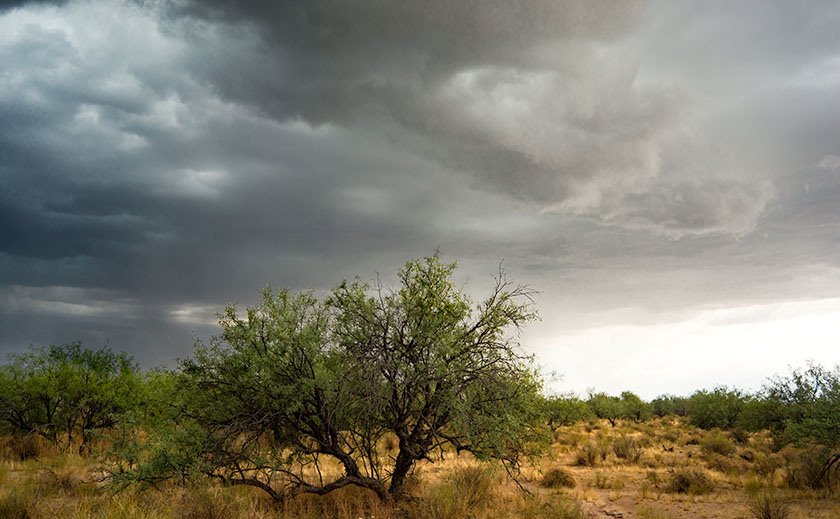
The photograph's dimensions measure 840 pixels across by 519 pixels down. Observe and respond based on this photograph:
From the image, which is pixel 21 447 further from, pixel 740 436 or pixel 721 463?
pixel 740 436

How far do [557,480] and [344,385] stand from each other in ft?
43.8

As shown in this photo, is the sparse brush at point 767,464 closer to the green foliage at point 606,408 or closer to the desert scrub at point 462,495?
the desert scrub at point 462,495

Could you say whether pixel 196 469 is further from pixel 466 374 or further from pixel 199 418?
pixel 466 374

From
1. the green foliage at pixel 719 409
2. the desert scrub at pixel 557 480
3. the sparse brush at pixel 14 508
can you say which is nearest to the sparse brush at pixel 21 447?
the sparse brush at pixel 14 508

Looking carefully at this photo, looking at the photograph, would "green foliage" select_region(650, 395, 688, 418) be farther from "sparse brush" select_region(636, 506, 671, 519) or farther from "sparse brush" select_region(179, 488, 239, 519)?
"sparse brush" select_region(179, 488, 239, 519)

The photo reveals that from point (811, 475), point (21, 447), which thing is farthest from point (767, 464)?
point (21, 447)

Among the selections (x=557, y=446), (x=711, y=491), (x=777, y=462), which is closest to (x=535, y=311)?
(x=711, y=491)

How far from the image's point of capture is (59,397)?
78.4 feet

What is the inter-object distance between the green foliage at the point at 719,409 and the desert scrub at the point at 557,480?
27.6 m

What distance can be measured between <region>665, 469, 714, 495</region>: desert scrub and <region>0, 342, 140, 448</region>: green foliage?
980 inches

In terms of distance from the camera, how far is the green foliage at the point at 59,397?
23703mm

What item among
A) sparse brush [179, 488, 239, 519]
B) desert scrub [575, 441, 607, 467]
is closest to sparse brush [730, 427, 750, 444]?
desert scrub [575, 441, 607, 467]

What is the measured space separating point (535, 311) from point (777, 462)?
19.8 m

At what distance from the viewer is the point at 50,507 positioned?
11250mm
